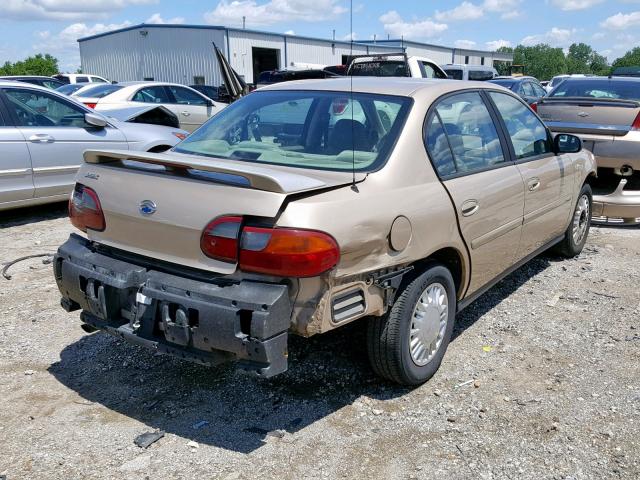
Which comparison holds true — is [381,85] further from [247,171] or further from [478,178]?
[247,171]

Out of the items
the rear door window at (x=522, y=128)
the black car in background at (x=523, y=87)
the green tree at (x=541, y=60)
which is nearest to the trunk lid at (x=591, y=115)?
the rear door window at (x=522, y=128)

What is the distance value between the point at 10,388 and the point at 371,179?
2352 mm

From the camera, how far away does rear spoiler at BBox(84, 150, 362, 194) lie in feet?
8.70

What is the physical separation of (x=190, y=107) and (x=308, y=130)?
9692 mm

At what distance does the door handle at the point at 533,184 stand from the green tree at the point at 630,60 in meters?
96.8

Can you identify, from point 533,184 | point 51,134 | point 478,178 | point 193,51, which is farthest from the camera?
point 193,51

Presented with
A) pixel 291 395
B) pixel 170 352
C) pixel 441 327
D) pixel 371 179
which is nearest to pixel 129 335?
pixel 170 352

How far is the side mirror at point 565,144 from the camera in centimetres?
486

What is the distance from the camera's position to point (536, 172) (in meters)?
4.42

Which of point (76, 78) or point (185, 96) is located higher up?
point (76, 78)

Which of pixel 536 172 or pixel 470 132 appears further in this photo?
pixel 536 172

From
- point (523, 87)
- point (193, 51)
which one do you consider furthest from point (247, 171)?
point (193, 51)

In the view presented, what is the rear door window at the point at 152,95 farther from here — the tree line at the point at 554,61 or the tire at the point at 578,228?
the tree line at the point at 554,61

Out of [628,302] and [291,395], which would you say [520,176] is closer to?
[628,302]
